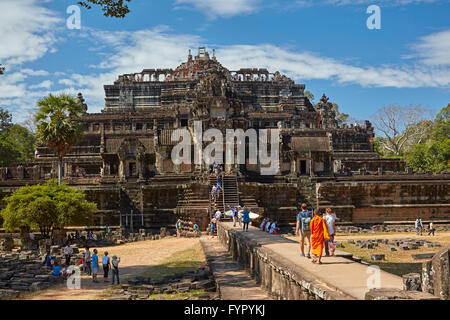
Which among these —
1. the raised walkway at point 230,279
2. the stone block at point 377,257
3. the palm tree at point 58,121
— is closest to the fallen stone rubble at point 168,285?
the raised walkway at point 230,279

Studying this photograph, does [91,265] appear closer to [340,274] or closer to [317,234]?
[317,234]

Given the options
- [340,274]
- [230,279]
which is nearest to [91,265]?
[230,279]

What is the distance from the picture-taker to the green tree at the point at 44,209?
30.0m

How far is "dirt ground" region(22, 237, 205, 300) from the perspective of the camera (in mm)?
17016

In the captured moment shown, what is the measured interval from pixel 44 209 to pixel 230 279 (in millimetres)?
18262

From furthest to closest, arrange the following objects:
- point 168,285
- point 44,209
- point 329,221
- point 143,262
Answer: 1. point 44,209
2. point 143,262
3. point 168,285
4. point 329,221

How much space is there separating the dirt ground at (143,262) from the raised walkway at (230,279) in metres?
1.11

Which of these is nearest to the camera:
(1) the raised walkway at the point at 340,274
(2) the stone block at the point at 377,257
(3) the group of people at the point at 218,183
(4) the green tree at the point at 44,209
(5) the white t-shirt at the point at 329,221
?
(1) the raised walkway at the point at 340,274

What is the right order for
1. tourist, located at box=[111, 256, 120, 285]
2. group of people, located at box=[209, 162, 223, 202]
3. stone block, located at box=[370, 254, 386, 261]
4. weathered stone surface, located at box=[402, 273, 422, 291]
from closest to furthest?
weathered stone surface, located at box=[402, 273, 422, 291] < tourist, located at box=[111, 256, 120, 285] < stone block, located at box=[370, 254, 386, 261] < group of people, located at box=[209, 162, 223, 202]

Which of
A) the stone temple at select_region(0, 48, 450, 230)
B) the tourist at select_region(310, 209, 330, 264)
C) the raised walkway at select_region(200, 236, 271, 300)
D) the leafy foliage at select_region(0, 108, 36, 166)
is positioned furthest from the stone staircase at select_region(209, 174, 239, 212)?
the leafy foliage at select_region(0, 108, 36, 166)

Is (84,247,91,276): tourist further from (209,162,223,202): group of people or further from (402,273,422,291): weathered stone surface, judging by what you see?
(402,273,422,291): weathered stone surface

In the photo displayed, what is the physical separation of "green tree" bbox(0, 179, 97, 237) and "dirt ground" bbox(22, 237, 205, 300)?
329 cm

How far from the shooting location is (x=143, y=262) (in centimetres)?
2369

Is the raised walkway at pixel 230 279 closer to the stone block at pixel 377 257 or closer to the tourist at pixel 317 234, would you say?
the tourist at pixel 317 234
